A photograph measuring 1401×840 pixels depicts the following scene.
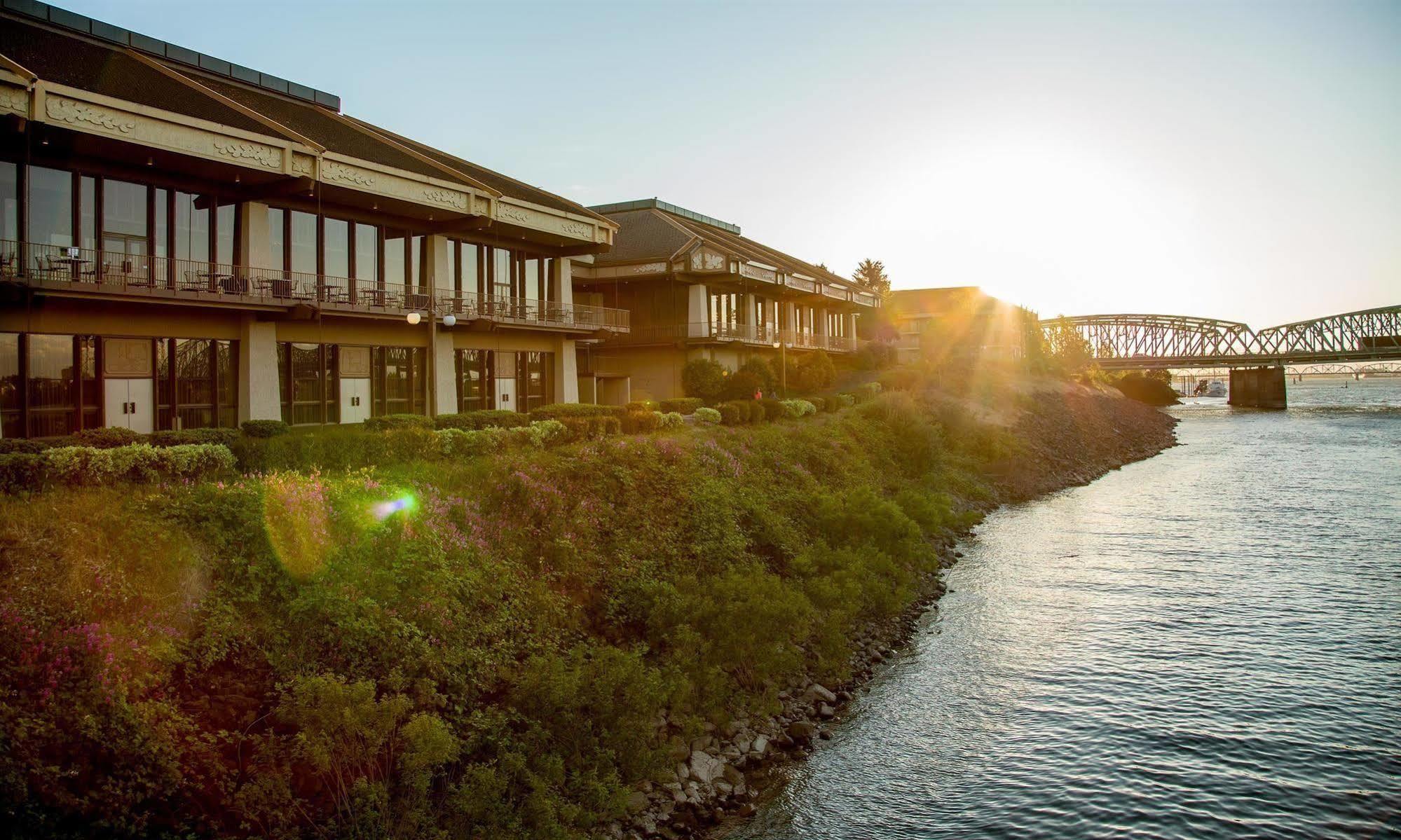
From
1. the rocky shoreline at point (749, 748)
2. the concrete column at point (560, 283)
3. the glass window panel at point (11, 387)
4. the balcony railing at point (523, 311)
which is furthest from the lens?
the concrete column at point (560, 283)

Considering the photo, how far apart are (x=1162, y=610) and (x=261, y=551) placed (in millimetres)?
20750

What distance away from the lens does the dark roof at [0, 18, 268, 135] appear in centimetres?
2498

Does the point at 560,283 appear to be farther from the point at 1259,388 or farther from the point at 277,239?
the point at 1259,388

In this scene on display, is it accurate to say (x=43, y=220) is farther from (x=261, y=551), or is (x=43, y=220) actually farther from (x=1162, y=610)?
(x=1162, y=610)

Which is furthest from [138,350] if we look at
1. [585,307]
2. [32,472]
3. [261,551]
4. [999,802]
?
[999,802]

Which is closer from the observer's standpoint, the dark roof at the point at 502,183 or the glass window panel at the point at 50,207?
the glass window panel at the point at 50,207

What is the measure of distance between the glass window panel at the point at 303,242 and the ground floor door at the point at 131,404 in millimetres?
6578

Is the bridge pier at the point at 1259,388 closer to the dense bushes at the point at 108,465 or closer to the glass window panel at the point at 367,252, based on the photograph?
the glass window panel at the point at 367,252

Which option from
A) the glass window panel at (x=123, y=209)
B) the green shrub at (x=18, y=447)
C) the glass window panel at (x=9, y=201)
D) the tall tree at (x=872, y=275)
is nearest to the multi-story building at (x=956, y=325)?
the tall tree at (x=872, y=275)

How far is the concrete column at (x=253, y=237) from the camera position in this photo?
93.9 ft

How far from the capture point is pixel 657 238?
55.4 m

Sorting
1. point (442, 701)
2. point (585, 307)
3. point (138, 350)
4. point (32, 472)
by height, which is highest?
point (585, 307)

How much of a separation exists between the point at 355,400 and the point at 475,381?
6.44 meters

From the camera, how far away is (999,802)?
525 inches
